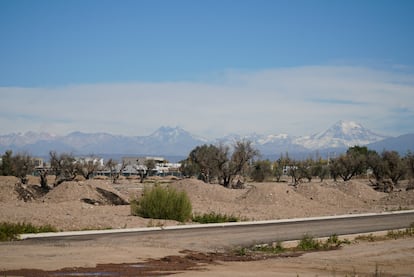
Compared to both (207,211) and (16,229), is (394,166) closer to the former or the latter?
(207,211)

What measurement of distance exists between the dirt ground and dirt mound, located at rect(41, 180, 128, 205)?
6cm

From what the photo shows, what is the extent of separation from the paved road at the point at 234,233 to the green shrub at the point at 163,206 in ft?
7.62

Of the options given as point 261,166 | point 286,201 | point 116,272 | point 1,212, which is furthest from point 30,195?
point 261,166

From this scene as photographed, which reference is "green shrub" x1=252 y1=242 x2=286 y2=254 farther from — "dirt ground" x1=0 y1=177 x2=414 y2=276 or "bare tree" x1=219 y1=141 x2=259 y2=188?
→ "bare tree" x1=219 y1=141 x2=259 y2=188

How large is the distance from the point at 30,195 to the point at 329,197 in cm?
2261

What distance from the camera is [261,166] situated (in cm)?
9750

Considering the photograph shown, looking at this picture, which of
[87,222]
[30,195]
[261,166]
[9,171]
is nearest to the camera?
[87,222]

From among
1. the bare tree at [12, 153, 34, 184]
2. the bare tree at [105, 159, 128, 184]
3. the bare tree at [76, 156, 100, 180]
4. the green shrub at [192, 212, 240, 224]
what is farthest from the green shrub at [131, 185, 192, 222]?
the bare tree at [105, 159, 128, 184]

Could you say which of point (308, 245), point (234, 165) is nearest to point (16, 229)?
point (308, 245)

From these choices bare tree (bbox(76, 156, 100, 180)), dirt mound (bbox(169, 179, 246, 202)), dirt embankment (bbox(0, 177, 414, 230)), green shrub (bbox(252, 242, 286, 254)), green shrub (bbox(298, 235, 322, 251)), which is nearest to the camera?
green shrub (bbox(252, 242, 286, 254))

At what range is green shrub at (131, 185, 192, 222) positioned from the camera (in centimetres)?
2992

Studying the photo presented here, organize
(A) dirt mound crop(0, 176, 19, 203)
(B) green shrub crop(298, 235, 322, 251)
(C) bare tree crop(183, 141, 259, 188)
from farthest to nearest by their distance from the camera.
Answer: (C) bare tree crop(183, 141, 259, 188)
(A) dirt mound crop(0, 176, 19, 203)
(B) green shrub crop(298, 235, 322, 251)

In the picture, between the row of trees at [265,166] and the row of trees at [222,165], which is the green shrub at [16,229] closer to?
the row of trees at [222,165]

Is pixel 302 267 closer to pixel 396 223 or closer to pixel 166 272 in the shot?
pixel 166 272
